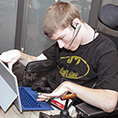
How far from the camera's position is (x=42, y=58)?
1.49 meters

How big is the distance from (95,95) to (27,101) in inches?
14.9

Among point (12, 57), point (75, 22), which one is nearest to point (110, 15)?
point (75, 22)

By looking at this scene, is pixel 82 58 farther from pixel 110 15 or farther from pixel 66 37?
pixel 110 15

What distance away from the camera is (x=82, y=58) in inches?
47.4

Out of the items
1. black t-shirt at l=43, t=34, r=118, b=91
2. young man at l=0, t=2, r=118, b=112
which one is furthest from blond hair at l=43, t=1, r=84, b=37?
black t-shirt at l=43, t=34, r=118, b=91

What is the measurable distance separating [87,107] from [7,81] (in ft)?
1.37

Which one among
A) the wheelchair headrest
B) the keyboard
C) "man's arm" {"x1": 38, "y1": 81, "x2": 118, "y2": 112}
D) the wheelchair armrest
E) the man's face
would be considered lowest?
the keyboard

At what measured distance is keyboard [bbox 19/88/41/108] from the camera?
101cm

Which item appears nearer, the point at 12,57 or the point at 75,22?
the point at 75,22

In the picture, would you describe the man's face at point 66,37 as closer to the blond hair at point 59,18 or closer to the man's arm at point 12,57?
the blond hair at point 59,18

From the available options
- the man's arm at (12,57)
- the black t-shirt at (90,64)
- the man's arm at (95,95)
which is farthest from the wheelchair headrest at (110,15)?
the man's arm at (12,57)

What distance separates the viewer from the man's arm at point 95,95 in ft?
3.11

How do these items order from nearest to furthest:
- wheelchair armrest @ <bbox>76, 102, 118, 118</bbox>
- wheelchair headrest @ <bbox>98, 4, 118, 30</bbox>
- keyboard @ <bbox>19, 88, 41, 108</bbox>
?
1. wheelchair armrest @ <bbox>76, 102, 118, 118</bbox>
2. keyboard @ <bbox>19, 88, 41, 108</bbox>
3. wheelchair headrest @ <bbox>98, 4, 118, 30</bbox>

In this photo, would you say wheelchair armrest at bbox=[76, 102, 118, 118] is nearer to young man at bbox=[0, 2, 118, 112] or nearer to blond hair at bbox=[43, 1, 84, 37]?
young man at bbox=[0, 2, 118, 112]
